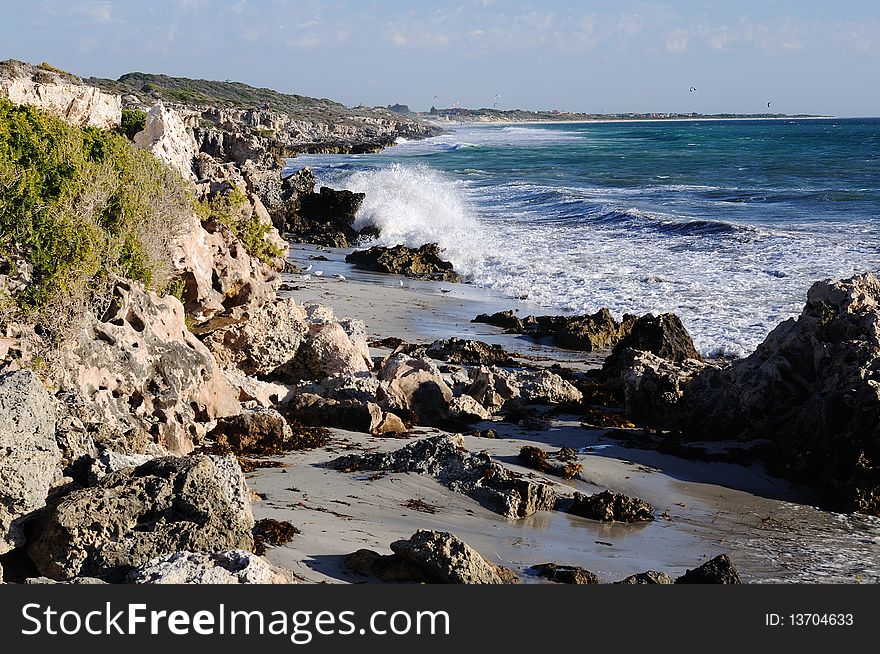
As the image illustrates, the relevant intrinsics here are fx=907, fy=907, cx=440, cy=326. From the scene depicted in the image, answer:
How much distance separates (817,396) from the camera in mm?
8234

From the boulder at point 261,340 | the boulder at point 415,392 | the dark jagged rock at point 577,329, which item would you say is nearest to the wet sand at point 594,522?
the boulder at point 415,392

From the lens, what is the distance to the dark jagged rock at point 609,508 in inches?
258

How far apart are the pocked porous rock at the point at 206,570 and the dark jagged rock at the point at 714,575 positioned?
2205mm

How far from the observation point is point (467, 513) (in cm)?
629

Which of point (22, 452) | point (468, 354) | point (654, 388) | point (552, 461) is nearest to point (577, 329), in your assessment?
point (468, 354)

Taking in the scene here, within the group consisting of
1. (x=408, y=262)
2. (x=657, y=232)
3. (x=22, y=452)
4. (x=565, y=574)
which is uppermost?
(x=657, y=232)

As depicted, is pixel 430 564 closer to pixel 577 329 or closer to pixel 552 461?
pixel 552 461

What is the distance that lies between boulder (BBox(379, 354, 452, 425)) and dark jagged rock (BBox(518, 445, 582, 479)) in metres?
1.29

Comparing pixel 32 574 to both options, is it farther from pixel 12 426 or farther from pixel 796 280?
pixel 796 280

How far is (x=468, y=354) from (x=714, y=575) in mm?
6837

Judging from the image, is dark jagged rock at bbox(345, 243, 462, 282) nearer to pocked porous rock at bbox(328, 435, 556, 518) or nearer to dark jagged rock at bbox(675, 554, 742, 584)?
pocked porous rock at bbox(328, 435, 556, 518)

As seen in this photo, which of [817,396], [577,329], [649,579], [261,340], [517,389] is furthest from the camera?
[577,329]

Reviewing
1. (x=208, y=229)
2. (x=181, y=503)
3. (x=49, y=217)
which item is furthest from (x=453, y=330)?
(x=181, y=503)

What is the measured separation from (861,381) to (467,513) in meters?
3.87
